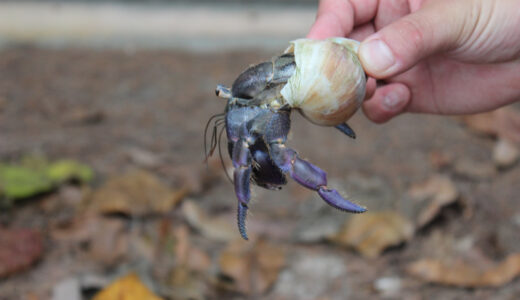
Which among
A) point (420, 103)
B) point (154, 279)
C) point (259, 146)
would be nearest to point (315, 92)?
point (259, 146)

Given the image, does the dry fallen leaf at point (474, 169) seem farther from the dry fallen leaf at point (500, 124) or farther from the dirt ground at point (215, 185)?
the dry fallen leaf at point (500, 124)

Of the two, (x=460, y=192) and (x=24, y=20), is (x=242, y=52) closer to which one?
(x=24, y=20)

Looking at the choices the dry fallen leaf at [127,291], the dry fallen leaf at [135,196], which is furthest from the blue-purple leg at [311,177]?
the dry fallen leaf at [135,196]

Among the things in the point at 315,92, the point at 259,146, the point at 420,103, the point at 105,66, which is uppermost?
the point at 315,92

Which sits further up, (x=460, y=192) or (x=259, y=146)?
(x=259, y=146)

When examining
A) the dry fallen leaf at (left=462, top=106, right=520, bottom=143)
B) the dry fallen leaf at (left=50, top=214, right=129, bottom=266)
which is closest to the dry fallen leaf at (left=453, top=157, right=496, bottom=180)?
the dry fallen leaf at (left=462, top=106, right=520, bottom=143)

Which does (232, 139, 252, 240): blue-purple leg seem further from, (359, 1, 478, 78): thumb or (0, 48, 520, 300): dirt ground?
(0, 48, 520, 300): dirt ground

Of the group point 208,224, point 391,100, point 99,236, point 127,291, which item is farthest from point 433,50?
point 99,236
